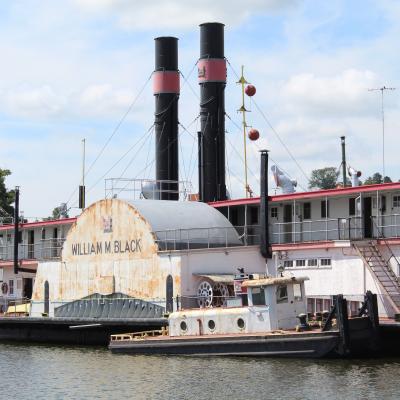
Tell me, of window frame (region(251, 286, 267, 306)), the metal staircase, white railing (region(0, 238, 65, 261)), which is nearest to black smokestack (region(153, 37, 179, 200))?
white railing (region(0, 238, 65, 261))

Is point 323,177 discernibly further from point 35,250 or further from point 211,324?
point 211,324

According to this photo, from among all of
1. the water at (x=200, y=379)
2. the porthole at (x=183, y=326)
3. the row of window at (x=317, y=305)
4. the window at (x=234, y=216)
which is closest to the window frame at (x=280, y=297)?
the water at (x=200, y=379)

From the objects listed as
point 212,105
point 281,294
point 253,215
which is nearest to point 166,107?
point 212,105

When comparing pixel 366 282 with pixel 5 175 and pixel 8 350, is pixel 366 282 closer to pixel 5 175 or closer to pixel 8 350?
pixel 8 350

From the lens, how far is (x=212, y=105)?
5381 cm

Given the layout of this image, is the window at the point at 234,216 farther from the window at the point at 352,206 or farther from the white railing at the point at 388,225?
the white railing at the point at 388,225

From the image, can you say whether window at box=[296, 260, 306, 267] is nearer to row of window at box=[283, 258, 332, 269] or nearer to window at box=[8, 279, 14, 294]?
row of window at box=[283, 258, 332, 269]

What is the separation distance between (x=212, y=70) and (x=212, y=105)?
1.91 m

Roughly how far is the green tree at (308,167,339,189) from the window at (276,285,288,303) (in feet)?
357

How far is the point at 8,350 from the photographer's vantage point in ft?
146

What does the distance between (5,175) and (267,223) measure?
141ft

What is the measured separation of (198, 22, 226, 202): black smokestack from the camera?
53.5 meters

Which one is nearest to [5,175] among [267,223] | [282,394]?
[267,223]

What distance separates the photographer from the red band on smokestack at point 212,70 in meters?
53.8
